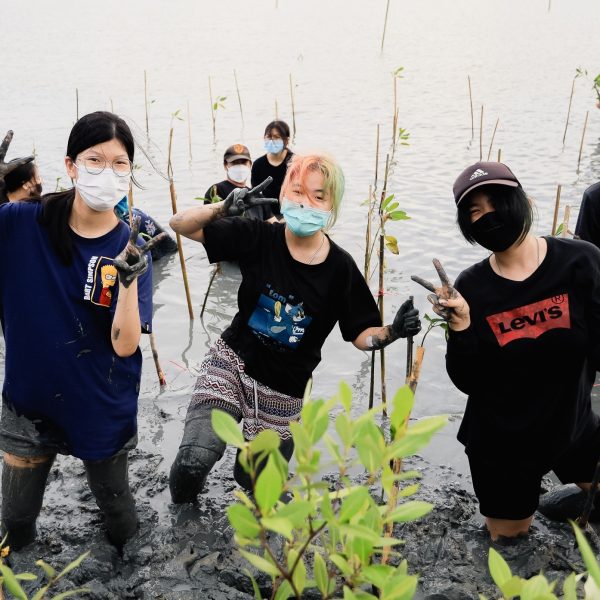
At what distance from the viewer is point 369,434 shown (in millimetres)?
1116

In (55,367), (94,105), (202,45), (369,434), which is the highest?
(202,45)

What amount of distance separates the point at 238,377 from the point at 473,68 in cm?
2116

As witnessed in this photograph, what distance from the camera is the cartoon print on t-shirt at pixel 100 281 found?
2.65 m

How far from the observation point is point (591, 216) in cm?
383

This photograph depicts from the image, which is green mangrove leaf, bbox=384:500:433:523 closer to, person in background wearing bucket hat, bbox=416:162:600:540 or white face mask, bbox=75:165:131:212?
person in background wearing bucket hat, bbox=416:162:600:540

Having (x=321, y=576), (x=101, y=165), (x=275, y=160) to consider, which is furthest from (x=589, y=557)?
(x=275, y=160)

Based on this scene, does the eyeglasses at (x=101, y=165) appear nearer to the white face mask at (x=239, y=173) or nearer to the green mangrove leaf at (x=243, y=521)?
the green mangrove leaf at (x=243, y=521)

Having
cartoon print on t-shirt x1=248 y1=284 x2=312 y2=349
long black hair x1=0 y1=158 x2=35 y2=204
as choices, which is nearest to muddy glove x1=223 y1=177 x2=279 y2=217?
cartoon print on t-shirt x1=248 y1=284 x2=312 y2=349

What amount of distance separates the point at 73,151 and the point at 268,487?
2.18 metres

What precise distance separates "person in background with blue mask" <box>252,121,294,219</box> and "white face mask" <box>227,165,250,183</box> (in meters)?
0.34

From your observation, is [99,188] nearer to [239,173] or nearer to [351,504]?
[351,504]

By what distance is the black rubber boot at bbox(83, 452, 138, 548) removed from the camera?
294 centimetres

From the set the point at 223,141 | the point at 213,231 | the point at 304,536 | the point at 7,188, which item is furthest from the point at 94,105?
the point at 304,536

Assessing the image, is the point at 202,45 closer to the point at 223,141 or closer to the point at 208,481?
the point at 223,141
